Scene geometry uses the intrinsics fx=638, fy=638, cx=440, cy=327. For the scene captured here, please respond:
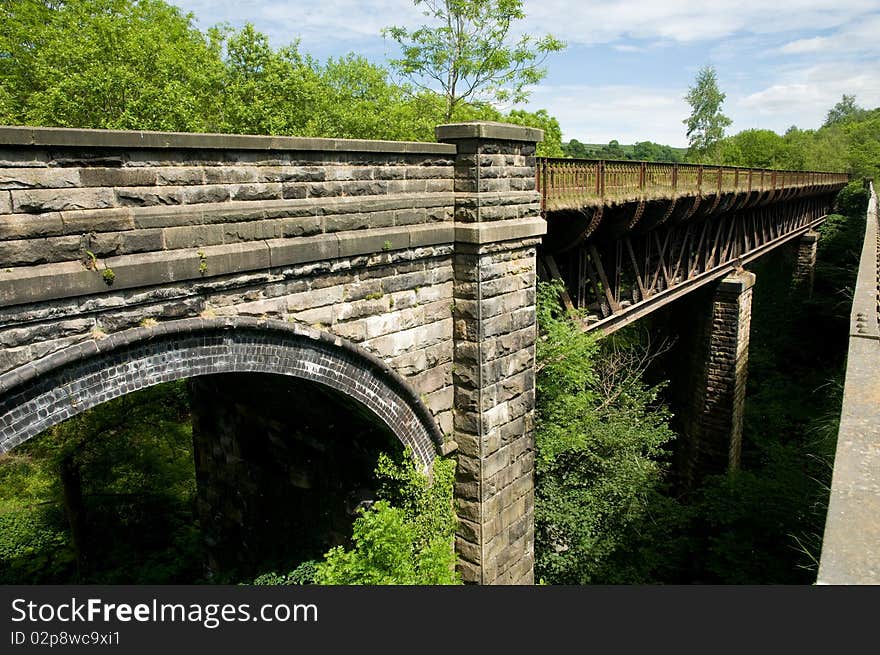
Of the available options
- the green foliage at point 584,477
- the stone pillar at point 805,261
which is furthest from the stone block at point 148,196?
the stone pillar at point 805,261

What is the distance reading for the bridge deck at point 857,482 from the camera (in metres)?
3.18

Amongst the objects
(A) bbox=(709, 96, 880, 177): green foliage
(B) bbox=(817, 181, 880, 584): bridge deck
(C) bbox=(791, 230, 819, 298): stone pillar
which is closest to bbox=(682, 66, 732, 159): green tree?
(A) bbox=(709, 96, 880, 177): green foliage

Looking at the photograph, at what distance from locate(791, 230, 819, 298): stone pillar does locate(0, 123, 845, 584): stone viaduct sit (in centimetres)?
2567

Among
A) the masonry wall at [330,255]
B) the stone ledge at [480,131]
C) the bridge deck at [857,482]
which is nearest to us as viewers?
the bridge deck at [857,482]

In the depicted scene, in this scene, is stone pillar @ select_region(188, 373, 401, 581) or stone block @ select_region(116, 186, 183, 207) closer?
stone block @ select_region(116, 186, 183, 207)

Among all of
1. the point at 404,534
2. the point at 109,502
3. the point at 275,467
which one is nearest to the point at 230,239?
the point at 404,534

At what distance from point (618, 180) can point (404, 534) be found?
261 inches

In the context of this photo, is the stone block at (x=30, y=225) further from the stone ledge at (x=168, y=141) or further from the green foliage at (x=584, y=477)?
the green foliage at (x=584, y=477)

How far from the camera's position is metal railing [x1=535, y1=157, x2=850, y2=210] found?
876 centimetres

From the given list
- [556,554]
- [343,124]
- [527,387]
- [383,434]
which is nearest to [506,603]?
[383,434]

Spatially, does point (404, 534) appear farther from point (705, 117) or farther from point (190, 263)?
point (705, 117)

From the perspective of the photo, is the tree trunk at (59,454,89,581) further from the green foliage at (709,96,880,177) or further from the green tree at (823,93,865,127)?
the green tree at (823,93,865,127)

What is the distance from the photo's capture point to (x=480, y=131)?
263 inches

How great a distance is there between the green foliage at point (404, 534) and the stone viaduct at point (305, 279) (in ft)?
0.91
